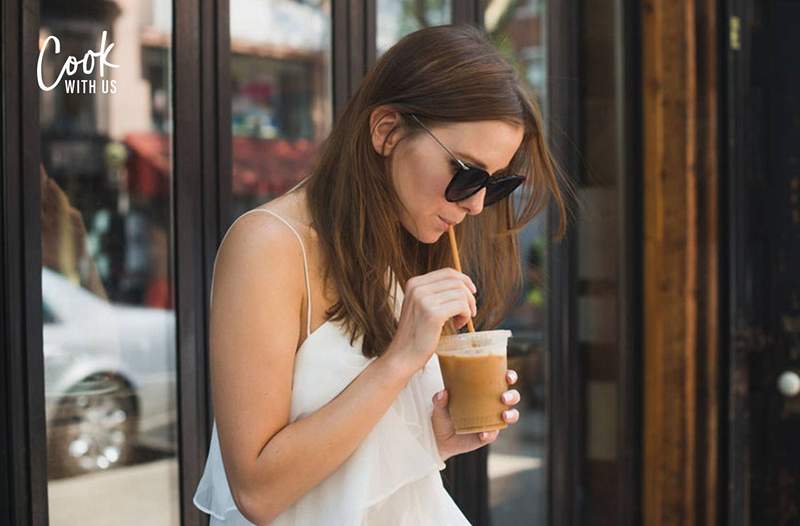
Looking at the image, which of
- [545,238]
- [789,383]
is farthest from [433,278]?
[789,383]

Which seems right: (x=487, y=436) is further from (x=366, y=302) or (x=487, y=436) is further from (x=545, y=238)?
(x=545, y=238)

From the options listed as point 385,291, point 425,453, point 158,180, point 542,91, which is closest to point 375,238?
point 385,291

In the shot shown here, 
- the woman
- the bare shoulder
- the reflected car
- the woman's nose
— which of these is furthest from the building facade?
the woman's nose

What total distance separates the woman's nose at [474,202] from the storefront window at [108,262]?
1051mm

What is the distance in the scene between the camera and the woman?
166 cm

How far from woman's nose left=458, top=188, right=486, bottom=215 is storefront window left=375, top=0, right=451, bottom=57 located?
1554 mm

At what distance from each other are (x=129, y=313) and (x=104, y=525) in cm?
54

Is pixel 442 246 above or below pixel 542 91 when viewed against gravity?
below

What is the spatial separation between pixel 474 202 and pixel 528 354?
2.45 meters

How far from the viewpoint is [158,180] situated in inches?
111

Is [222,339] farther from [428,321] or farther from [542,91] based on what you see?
[542,91]

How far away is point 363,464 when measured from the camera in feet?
5.90

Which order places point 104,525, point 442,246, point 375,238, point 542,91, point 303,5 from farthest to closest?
point 542,91
point 303,5
point 104,525
point 442,246
point 375,238

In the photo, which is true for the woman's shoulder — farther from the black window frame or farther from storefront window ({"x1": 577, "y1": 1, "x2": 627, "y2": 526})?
storefront window ({"x1": 577, "y1": 1, "x2": 627, "y2": 526})
